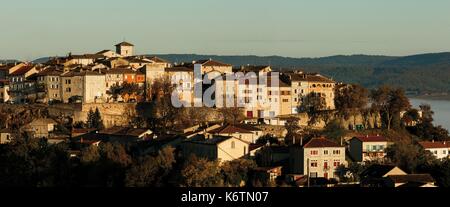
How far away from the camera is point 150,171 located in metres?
21.2

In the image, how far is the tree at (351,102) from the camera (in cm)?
3109

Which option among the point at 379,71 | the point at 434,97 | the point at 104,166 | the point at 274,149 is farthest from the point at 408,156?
the point at 379,71

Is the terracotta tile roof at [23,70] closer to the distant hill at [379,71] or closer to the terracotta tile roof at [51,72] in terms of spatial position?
the terracotta tile roof at [51,72]

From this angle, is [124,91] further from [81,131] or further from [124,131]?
[124,131]

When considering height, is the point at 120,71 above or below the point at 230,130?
above

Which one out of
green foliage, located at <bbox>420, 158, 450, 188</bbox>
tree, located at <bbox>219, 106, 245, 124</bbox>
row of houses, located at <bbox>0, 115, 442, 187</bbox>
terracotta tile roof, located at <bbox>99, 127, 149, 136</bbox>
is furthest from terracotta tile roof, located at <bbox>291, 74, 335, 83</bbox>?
green foliage, located at <bbox>420, 158, 450, 188</bbox>

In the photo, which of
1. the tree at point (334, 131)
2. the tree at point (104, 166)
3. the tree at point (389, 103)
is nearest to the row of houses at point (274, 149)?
the tree at point (334, 131)

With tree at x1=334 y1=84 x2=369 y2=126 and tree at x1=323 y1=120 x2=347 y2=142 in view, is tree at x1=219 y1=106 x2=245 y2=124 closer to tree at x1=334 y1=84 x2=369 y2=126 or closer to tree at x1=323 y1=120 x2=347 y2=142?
tree at x1=323 y1=120 x2=347 y2=142

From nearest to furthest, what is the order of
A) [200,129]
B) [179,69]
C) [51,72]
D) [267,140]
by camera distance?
[267,140], [200,129], [51,72], [179,69]

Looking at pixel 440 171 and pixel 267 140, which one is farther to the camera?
pixel 267 140

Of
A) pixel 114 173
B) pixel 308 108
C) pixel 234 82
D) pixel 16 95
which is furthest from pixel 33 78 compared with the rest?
pixel 114 173

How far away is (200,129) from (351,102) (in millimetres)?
6873

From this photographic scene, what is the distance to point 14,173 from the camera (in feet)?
75.9
